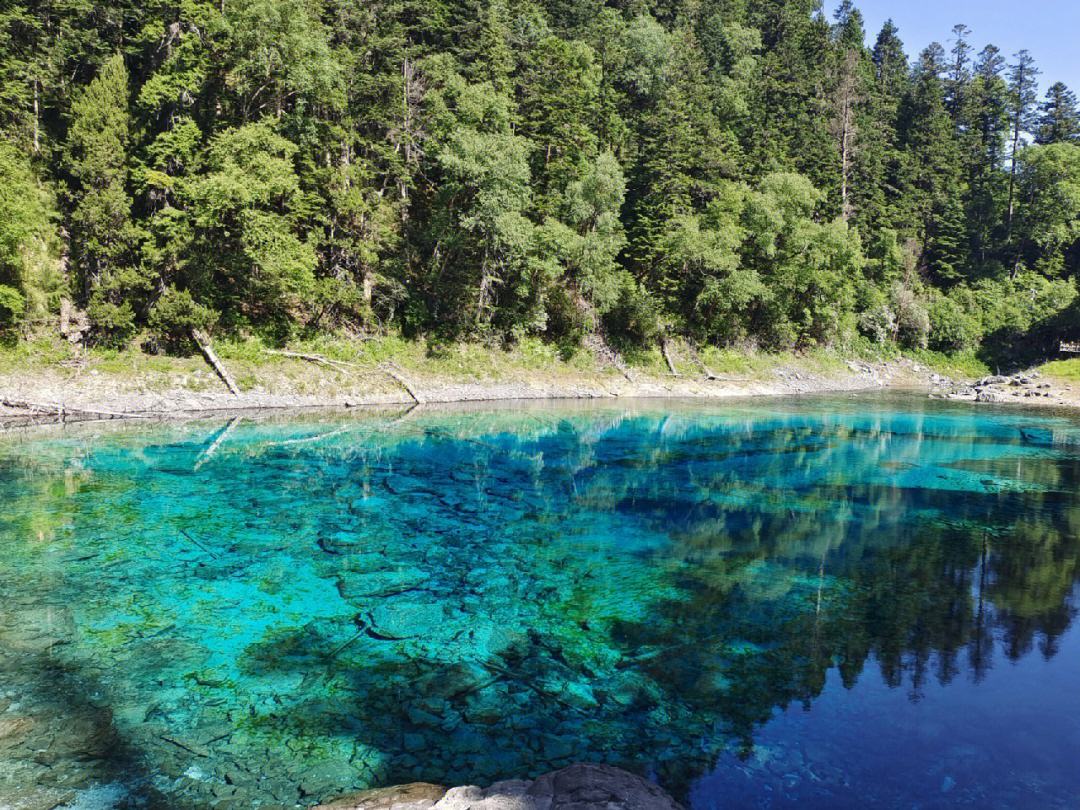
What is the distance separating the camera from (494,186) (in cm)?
3581

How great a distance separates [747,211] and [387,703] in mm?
48580

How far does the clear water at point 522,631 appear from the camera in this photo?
6.52 metres

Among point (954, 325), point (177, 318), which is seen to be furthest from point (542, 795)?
point (954, 325)

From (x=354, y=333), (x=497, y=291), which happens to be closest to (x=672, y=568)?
(x=354, y=333)

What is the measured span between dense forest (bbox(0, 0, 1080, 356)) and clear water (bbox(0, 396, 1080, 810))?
13654 mm

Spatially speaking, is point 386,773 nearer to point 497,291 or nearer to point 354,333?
point 354,333

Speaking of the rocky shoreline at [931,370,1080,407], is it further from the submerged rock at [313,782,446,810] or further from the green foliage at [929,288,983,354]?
the submerged rock at [313,782,446,810]

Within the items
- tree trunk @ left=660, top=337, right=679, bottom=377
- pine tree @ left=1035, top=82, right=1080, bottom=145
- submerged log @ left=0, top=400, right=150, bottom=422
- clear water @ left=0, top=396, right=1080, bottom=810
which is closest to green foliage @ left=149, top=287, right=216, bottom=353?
submerged log @ left=0, top=400, right=150, bottom=422

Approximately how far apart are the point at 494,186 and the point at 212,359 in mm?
16915

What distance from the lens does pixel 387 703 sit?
7.55 metres

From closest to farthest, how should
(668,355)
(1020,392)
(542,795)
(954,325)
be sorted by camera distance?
1. (542,795)
2. (1020,392)
3. (668,355)
4. (954,325)

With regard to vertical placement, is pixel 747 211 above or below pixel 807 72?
below

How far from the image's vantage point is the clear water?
21.4ft

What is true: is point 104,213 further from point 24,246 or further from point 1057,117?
point 1057,117
